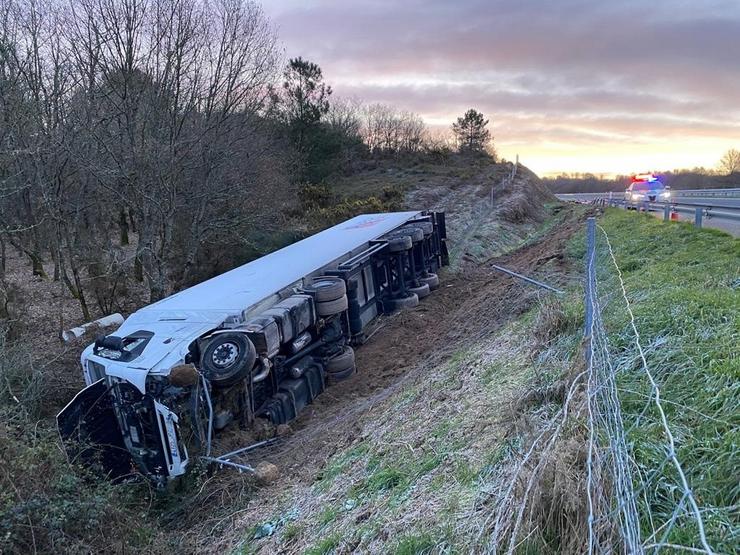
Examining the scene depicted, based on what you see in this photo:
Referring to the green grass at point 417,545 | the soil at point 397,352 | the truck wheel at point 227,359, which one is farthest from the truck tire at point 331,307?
the green grass at point 417,545

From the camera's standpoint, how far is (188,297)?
23.4 ft

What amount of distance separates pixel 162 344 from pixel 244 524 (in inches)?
82.6

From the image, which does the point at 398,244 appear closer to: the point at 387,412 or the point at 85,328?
the point at 387,412

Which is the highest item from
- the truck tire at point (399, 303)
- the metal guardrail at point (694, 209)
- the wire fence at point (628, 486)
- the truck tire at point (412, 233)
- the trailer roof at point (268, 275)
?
the metal guardrail at point (694, 209)

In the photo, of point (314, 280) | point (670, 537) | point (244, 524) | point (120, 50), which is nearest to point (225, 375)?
point (244, 524)

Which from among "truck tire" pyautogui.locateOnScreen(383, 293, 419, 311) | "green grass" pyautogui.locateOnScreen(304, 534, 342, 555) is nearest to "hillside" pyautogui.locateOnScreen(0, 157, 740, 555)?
"green grass" pyautogui.locateOnScreen(304, 534, 342, 555)

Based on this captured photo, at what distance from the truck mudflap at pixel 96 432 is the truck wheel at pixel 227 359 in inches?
40.7

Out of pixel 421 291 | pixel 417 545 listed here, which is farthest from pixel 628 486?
pixel 421 291

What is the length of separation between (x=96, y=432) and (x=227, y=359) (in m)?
1.49

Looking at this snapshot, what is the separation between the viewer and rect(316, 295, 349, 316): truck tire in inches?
286

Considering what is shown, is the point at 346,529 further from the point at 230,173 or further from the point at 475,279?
the point at 230,173

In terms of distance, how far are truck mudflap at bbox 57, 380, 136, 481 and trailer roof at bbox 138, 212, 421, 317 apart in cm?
146

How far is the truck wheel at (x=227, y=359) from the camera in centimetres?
524

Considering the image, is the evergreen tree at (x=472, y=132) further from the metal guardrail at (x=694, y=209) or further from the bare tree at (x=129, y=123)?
the bare tree at (x=129, y=123)
